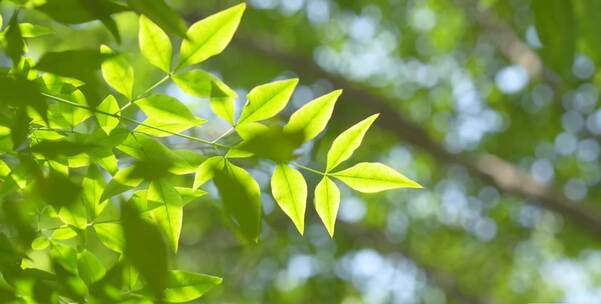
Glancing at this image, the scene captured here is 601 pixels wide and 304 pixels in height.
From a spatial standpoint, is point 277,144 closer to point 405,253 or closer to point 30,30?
point 30,30

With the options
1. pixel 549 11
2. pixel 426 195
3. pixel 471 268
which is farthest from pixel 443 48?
pixel 549 11

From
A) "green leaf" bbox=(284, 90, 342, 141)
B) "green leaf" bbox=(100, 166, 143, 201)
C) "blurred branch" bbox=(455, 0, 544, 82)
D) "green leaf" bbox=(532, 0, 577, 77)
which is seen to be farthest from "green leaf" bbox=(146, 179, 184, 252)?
"blurred branch" bbox=(455, 0, 544, 82)

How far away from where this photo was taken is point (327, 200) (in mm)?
801

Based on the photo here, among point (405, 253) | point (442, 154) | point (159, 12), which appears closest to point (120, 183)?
point (159, 12)

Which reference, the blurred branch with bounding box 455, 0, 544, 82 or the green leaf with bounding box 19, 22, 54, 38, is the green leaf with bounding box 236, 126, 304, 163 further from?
the blurred branch with bounding box 455, 0, 544, 82

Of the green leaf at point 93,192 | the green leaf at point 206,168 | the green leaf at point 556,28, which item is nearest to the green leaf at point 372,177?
the green leaf at point 206,168

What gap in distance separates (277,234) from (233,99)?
413 cm

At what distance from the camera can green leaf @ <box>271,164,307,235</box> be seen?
77 cm

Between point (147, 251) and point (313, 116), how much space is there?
0.23 metres

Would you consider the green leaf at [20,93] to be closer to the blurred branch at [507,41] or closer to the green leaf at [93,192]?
the green leaf at [93,192]

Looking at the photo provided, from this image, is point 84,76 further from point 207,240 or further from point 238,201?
point 207,240

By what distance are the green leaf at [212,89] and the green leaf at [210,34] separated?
0.06ft

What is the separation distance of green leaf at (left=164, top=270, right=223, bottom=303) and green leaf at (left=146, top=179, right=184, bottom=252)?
0.03 metres

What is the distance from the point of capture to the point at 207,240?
536cm
